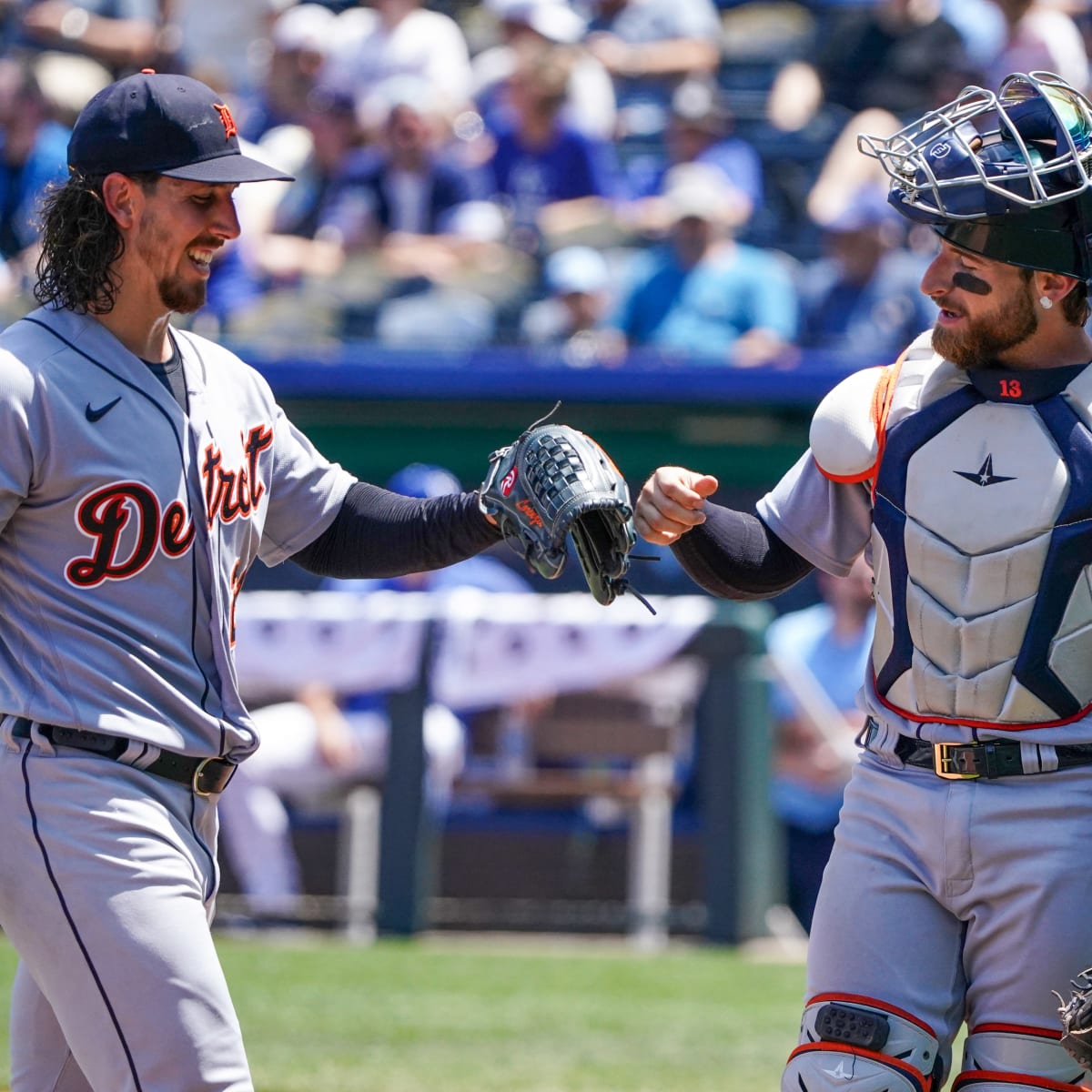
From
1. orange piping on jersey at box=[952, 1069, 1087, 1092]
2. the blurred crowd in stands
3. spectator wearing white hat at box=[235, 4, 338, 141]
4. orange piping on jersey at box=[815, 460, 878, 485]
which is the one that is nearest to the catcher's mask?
orange piping on jersey at box=[815, 460, 878, 485]

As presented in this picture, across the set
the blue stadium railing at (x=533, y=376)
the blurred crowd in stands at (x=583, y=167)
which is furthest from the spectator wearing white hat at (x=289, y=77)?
the blue stadium railing at (x=533, y=376)

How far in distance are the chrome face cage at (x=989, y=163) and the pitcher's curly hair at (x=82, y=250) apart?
1.21m

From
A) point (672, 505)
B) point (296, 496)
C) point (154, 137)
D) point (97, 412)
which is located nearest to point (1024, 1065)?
point (672, 505)

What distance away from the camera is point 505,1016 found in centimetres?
604

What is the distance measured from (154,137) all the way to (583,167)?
22.1 ft

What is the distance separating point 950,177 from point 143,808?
5.14 ft

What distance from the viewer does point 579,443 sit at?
3297 millimetres

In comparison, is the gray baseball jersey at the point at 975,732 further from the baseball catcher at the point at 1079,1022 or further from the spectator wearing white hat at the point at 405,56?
the spectator wearing white hat at the point at 405,56

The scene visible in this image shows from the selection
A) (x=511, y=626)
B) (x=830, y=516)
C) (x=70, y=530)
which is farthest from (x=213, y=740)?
(x=511, y=626)

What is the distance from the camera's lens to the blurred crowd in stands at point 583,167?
8.80m

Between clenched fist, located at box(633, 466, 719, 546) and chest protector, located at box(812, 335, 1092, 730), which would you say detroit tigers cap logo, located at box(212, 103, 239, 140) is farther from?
chest protector, located at box(812, 335, 1092, 730)

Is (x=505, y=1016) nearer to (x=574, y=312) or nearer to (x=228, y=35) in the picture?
(x=574, y=312)

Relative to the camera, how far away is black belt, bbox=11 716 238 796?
2.90 m

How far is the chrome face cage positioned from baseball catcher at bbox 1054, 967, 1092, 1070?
1.15 metres
